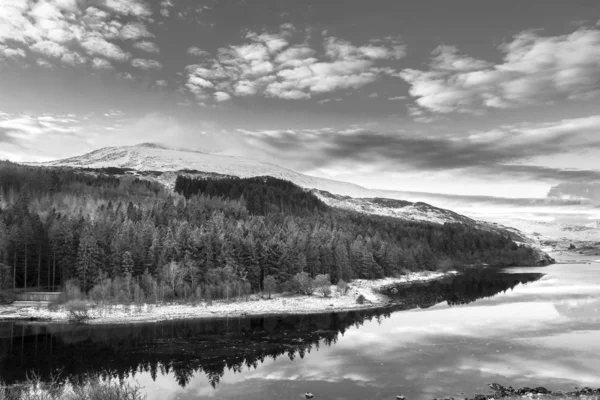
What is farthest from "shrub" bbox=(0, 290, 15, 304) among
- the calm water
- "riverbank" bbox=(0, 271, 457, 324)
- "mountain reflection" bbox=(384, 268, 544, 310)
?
"mountain reflection" bbox=(384, 268, 544, 310)

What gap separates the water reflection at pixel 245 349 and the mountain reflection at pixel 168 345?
120 mm

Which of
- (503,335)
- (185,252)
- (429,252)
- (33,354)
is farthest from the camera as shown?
(429,252)

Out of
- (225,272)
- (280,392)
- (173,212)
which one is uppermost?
(173,212)

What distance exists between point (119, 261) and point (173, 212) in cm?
6489

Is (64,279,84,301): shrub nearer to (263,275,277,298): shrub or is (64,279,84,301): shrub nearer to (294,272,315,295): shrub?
(263,275,277,298): shrub

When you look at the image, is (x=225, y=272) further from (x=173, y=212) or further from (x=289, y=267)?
(x=173, y=212)

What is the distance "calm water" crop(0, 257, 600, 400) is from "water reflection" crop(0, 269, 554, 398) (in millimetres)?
129

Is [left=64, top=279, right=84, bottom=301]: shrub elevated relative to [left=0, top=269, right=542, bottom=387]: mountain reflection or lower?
elevated

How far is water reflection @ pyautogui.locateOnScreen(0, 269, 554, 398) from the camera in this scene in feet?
151

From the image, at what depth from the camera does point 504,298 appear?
97.8 meters

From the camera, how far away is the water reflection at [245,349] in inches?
1810

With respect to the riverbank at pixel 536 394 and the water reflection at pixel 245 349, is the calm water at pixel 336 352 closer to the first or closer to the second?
the water reflection at pixel 245 349

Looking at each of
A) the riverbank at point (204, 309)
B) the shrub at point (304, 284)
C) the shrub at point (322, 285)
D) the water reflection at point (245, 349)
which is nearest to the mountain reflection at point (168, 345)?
the water reflection at point (245, 349)

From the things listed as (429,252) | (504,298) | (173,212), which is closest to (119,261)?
(173,212)
